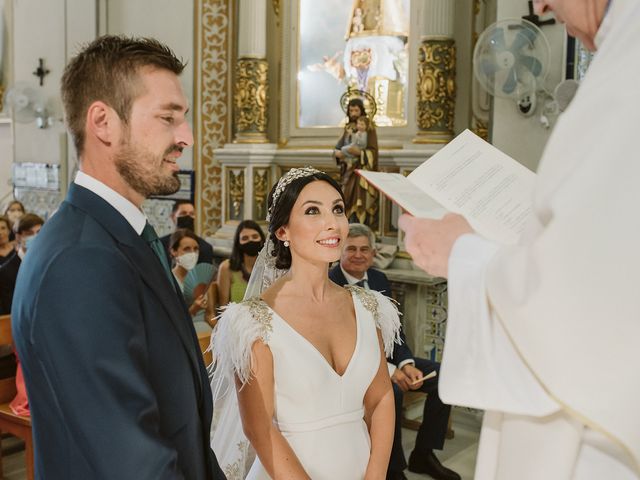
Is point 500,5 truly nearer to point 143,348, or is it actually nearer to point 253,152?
point 253,152

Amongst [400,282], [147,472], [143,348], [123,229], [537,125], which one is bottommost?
[400,282]

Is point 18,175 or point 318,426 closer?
point 318,426

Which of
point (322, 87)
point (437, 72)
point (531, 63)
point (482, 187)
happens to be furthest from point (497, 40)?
point (482, 187)

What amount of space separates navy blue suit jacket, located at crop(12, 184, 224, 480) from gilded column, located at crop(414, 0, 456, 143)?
555 centimetres

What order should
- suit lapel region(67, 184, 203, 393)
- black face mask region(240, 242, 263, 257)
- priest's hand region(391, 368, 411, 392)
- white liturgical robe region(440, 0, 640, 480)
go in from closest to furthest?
white liturgical robe region(440, 0, 640, 480), suit lapel region(67, 184, 203, 393), priest's hand region(391, 368, 411, 392), black face mask region(240, 242, 263, 257)

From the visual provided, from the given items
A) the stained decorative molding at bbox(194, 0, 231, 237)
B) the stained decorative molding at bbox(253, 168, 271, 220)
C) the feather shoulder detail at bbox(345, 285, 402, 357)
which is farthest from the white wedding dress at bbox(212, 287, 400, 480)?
the stained decorative molding at bbox(194, 0, 231, 237)

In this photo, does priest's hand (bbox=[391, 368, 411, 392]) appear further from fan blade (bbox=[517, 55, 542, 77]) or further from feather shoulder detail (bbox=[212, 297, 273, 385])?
fan blade (bbox=[517, 55, 542, 77])

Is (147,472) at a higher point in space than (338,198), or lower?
lower

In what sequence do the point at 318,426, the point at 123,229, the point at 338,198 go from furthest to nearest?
1. the point at 338,198
2. the point at 318,426
3. the point at 123,229

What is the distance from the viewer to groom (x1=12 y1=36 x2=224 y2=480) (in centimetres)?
145

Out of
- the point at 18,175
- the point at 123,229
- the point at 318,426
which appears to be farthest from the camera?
the point at 18,175

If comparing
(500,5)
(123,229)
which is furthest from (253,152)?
(123,229)

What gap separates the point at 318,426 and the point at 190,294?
3.11 meters

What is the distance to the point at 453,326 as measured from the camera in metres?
1.43
